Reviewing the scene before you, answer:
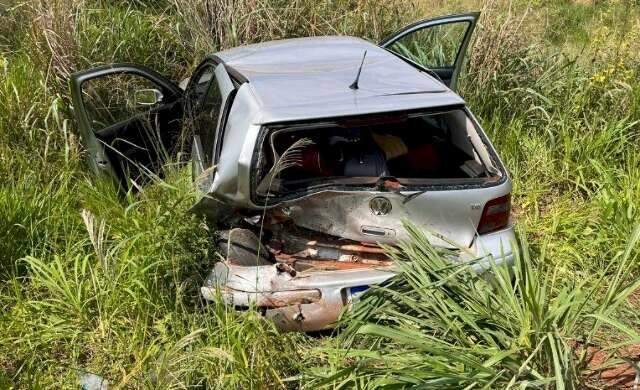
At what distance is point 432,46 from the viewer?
22.0ft

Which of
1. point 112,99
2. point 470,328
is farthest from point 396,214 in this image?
point 112,99

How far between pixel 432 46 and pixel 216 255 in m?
4.21

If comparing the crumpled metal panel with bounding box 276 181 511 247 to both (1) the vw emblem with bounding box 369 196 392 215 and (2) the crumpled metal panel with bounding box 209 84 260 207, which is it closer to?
(1) the vw emblem with bounding box 369 196 392 215

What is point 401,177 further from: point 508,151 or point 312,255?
point 508,151

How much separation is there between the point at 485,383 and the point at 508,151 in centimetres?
332

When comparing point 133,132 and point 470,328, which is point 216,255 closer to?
point 470,328

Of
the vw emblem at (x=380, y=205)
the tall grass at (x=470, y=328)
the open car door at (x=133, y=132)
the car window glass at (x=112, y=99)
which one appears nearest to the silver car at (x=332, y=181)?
the vw emblem at (x=380, y=205)

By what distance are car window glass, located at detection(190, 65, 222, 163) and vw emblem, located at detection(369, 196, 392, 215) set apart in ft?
3.66

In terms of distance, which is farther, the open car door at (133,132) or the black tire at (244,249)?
the open car door at (133,132)

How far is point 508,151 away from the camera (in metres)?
5.33

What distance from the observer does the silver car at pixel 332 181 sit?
3061 millimetres

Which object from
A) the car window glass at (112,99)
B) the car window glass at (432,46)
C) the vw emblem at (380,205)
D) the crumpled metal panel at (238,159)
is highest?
the crumpled metal panel at (238,159)

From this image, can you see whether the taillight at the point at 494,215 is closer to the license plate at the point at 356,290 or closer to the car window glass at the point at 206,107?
the license plate at the point at 356,290

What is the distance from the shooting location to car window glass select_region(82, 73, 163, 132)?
533 centimetres
